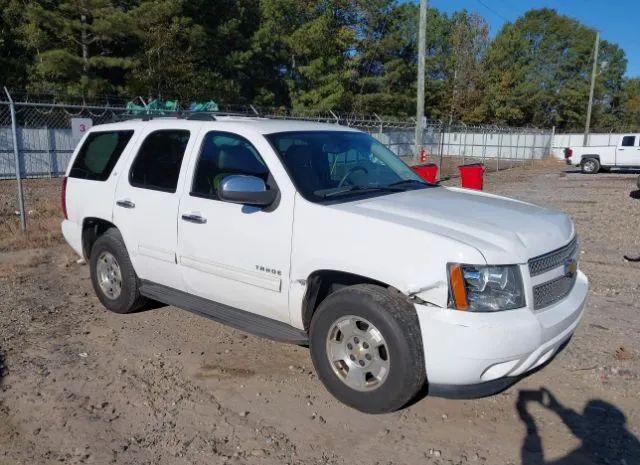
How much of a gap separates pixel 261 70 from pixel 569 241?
34544mm

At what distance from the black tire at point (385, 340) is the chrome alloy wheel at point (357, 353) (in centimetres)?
3

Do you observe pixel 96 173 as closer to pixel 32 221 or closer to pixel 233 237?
pixel 233 237

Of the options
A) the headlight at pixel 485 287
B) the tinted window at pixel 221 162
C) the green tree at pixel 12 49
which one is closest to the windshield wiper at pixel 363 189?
the tinted window at pixel 221 162

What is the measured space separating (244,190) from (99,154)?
2.45m

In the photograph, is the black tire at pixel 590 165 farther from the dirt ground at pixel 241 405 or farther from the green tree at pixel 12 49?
the green tree at pixel 12 49

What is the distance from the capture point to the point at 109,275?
206 inches

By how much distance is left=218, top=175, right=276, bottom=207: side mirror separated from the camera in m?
3.59

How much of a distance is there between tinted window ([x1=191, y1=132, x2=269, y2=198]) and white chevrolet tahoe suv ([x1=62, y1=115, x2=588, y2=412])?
1 cm

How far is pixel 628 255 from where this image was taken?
25.6 feet

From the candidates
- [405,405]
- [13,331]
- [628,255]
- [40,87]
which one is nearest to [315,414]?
[405,405]

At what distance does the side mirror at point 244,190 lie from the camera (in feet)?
11.8

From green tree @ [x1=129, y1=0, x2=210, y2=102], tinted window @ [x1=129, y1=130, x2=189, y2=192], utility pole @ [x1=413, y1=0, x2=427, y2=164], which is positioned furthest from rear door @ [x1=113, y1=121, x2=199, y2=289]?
green tree @ [x1=129, y1=0, x2=210, y2=102]

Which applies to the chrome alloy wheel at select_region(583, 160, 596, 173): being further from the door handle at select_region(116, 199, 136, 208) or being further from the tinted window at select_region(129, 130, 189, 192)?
the door handle at select_region(116, 199, 136, 208)

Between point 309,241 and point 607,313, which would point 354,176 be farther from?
point 607,313
